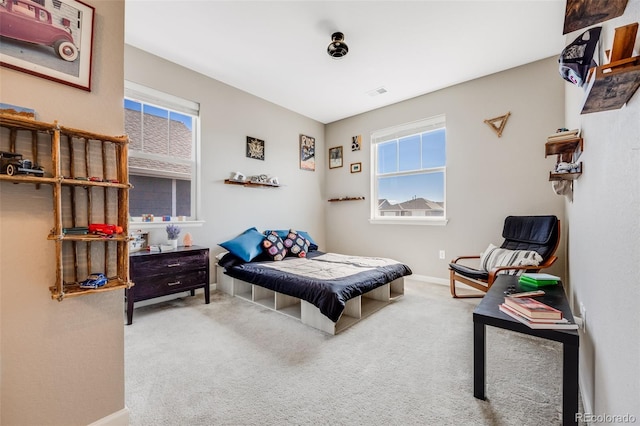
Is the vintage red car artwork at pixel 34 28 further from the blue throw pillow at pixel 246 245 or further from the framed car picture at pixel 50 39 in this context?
the blue throw pillow at pixel 246 245

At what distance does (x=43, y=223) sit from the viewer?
3.82 feet

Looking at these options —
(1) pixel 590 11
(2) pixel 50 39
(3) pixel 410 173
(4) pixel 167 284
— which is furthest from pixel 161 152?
(1) pixel 590 11

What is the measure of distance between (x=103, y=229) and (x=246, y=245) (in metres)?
2.31

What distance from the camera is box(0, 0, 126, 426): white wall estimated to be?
109 centimetres

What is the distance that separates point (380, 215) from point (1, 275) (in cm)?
435

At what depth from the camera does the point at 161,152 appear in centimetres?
327

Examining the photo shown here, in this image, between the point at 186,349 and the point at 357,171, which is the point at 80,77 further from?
the point at 357,171

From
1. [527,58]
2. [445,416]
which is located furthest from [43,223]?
[527,58]

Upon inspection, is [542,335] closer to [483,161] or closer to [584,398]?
[584,398]

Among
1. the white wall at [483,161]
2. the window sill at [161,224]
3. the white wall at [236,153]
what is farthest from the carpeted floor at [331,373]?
the white wall at [236,153]

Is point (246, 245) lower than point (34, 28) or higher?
lower

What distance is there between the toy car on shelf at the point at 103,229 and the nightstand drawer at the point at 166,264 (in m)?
1.58

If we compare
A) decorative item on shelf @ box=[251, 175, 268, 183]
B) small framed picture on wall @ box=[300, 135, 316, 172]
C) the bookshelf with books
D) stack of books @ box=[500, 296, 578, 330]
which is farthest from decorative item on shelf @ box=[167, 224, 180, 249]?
the bookshelf with books

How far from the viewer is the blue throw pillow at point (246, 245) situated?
3416 millimetres
